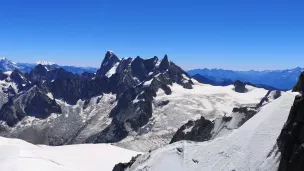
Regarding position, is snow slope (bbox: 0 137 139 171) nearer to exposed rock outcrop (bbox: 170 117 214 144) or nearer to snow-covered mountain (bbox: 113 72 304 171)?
exposed rock outcrop (bbox: 170 117 214 144)

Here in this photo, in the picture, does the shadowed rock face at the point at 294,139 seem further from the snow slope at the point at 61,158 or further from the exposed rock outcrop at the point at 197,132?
the snow slope at the point at 61,158

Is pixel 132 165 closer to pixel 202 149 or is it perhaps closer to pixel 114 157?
pixel 202 149

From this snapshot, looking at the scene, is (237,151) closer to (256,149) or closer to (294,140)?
(256,149)

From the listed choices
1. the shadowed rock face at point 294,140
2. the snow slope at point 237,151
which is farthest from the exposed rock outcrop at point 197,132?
the shadowed rock face at point 294,140

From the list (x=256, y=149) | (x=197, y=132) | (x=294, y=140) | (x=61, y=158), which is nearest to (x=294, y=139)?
(x=294, y=140)

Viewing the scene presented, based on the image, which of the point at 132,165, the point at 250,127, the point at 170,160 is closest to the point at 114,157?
the point at 132,165

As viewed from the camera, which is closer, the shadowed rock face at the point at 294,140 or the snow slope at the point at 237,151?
the shadowed rock face at the point at 294,140

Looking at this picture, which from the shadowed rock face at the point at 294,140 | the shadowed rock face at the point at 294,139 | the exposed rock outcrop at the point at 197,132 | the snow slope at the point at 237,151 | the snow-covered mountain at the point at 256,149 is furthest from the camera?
the exposed rock outcrop at the point at 197,132
